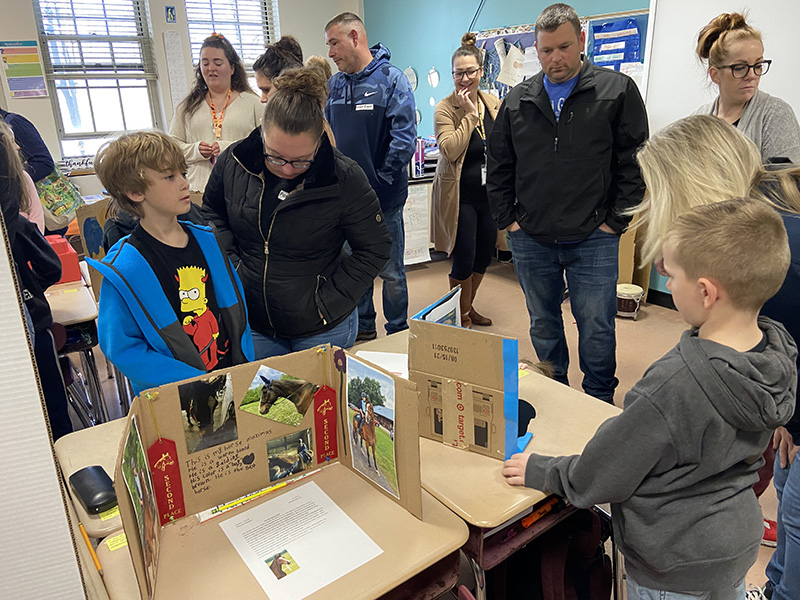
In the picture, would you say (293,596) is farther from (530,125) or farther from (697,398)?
(530,125)

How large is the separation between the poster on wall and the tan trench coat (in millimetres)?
3767

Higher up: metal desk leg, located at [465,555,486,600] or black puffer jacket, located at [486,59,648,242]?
black puffer jacket, located at [486,59,648,242]

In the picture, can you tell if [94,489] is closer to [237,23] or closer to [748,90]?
[748,90]

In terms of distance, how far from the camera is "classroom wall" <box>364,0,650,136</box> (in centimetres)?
441

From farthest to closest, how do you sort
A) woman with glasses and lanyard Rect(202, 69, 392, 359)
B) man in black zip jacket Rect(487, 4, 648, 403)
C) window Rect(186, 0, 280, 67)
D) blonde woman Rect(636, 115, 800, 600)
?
window Rect(186, 0, 280, 67), man in black zip jacket Rect(487, 4, 648, 403), woman with glasses and lanyard Rect(202, 69, 392, 359), blonde woman Rect(636, 115, 800, 600)

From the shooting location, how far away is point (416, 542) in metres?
0.98

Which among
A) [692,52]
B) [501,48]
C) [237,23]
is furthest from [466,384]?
[237,23]

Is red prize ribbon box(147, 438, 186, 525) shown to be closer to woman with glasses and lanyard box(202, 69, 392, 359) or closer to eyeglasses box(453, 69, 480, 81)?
woman with glasses and lanyard box(202, 69, 392, 359)

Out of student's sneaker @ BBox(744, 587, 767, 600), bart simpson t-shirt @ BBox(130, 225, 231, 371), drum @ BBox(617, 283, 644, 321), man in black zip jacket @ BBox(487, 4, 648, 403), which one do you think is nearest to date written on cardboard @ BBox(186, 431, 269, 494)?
bart simpson t-shirt @ BBox(130, 225, 231, 371)

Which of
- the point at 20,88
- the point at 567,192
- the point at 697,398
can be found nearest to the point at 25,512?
the point at 697,398

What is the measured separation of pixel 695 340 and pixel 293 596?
2.48 feet

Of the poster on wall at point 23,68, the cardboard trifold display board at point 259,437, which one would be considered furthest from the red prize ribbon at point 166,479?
the poster on wall at point 23,68

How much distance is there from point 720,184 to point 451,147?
2132 mm

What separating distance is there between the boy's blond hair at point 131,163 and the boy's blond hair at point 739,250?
1240mm
